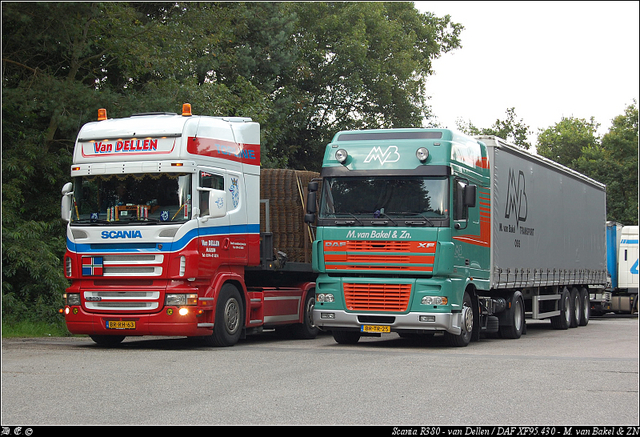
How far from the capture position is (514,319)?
64.2ft

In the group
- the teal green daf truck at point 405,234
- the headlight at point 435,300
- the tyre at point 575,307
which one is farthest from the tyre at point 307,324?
the tyre at point 575,307

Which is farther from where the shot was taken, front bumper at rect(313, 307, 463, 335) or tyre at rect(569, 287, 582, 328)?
tyre at rect(569, 287, 582, 328)

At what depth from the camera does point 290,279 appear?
61.1ft

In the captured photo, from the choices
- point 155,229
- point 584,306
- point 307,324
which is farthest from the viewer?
point 584,306

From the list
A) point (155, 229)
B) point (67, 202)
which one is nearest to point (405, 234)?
point (155, 229)

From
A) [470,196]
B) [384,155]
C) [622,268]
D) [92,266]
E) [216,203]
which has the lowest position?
[622,268]

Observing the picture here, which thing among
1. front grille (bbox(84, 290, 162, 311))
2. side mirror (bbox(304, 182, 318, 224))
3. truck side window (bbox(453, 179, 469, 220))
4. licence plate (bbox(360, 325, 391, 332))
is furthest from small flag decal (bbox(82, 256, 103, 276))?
truck side window (bbox(453, 179, 469, 220))

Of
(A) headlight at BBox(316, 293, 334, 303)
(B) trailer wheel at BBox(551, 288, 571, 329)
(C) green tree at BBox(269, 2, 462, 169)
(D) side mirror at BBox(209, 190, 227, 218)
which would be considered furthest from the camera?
(C) green tree at BBox(269, 2, 462, 169)

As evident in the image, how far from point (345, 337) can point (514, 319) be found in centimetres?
414

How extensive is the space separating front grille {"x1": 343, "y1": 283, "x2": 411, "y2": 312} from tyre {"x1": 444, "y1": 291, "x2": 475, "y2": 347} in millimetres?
1330

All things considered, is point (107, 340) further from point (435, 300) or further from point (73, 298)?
point (435, 300)

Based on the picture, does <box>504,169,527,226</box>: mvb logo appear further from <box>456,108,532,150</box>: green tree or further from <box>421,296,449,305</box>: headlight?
<box>456,108,532,150</box>: green tree

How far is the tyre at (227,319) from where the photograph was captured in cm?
1574

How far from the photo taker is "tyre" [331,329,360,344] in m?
17.7
